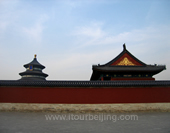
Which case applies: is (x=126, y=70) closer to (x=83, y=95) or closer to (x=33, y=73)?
(x=83, y=95)

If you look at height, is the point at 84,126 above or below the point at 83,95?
below

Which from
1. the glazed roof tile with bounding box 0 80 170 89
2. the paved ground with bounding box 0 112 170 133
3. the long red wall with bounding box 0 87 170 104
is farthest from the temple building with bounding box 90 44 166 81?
the paved ground with bounding box 0 112 170 133

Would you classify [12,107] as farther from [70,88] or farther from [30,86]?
[70,88]

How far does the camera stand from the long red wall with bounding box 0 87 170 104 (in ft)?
31.5

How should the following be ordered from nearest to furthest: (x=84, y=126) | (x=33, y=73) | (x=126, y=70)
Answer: (x=84, y=126), (x=126, y=70), (x=33, y=73)

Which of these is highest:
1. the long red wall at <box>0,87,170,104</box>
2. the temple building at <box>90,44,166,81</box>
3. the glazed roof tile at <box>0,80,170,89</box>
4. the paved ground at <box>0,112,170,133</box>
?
the temple building at <box>90,44,166,81</box>

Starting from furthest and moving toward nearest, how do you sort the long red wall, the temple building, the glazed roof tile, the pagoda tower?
the pagoda tower
the temple building
the glazed roof tile
the long red wall

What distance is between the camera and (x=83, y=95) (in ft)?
31.8

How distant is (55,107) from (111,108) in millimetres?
4811

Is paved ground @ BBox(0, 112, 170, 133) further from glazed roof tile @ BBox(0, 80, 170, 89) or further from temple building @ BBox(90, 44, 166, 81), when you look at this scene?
temple building @ BBox(90, 44, 166, 81)

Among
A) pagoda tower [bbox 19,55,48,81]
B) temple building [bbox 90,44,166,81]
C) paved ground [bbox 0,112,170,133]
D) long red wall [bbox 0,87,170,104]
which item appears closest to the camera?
paved ground [bbox 0,112,170,133]

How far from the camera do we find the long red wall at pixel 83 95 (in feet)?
31.5

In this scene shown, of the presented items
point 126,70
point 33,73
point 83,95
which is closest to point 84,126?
point 83,95

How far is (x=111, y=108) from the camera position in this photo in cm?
948
